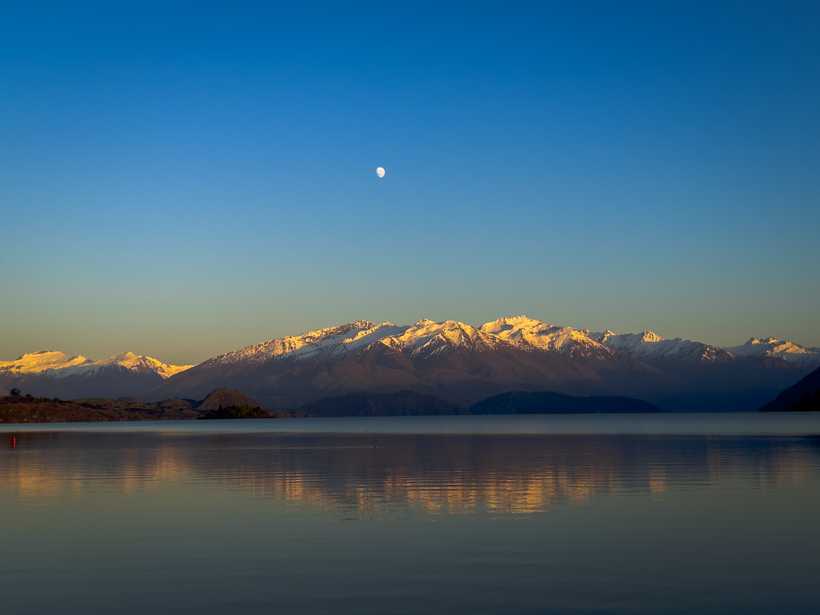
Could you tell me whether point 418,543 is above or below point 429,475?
above

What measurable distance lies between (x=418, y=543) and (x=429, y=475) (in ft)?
118

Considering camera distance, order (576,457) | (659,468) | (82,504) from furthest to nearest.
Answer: (576,457), (659,468), (82,504)

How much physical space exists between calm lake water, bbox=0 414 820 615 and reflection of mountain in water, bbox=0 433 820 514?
1.18ft

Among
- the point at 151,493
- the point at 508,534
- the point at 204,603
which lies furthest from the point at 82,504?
the point at 204,603

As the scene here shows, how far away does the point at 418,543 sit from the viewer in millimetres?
39094

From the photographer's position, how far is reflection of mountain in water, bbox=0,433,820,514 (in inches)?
2231

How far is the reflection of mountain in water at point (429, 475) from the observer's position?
56.7 meters

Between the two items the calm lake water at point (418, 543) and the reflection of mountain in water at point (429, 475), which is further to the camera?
the reflection of mountain in water at point (429, 475)

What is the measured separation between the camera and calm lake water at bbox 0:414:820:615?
94.5 ft

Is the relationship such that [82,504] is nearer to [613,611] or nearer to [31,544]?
[31,544]

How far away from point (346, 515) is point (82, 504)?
17.3 meters

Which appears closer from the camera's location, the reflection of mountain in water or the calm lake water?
the calm lake water

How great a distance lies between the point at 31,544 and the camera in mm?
40594

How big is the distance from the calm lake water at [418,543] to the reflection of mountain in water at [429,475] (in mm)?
359
